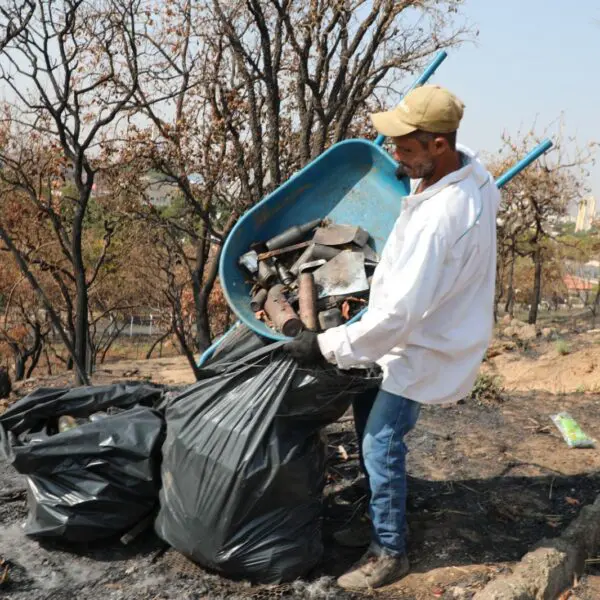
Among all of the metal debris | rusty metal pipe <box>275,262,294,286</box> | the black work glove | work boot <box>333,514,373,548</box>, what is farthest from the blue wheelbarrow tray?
work boot <box>333,514,373,548</box>

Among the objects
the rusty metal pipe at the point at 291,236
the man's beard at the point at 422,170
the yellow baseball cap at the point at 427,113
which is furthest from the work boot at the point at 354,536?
the yellow baseball cap at the point at 427,113

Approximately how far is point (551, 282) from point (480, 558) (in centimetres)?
2770

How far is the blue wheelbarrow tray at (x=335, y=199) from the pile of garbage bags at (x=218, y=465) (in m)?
0.56

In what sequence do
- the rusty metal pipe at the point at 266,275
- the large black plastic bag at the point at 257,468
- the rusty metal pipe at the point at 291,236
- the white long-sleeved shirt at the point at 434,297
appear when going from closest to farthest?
the white long-sleeved shirt at the point at 434,297, the large black plastic bag at the point at 257,468, the rusty metal pipe at the point at 266,275, the rusty metal pipe at the point at 291,236

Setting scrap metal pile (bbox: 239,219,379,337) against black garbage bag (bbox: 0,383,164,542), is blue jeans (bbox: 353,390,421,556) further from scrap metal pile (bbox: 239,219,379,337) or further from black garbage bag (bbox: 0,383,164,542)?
black garbage bag (bbox: 0,383,164,542)

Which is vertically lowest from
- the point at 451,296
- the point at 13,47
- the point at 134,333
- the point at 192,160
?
the point at 134,333

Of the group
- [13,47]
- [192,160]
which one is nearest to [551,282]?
[192,160]

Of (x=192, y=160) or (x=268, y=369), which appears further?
(x=192, y=160)

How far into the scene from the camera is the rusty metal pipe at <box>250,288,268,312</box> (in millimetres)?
2895

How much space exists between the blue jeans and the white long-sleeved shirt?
0.09 m

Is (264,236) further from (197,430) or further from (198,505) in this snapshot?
(198,505)

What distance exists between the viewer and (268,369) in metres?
2.45

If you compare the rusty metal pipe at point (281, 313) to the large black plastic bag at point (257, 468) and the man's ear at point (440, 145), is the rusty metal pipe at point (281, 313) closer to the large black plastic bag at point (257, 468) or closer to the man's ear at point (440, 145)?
the large black plastic bag at point (257, 468)

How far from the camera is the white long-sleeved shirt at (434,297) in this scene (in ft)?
7.04
